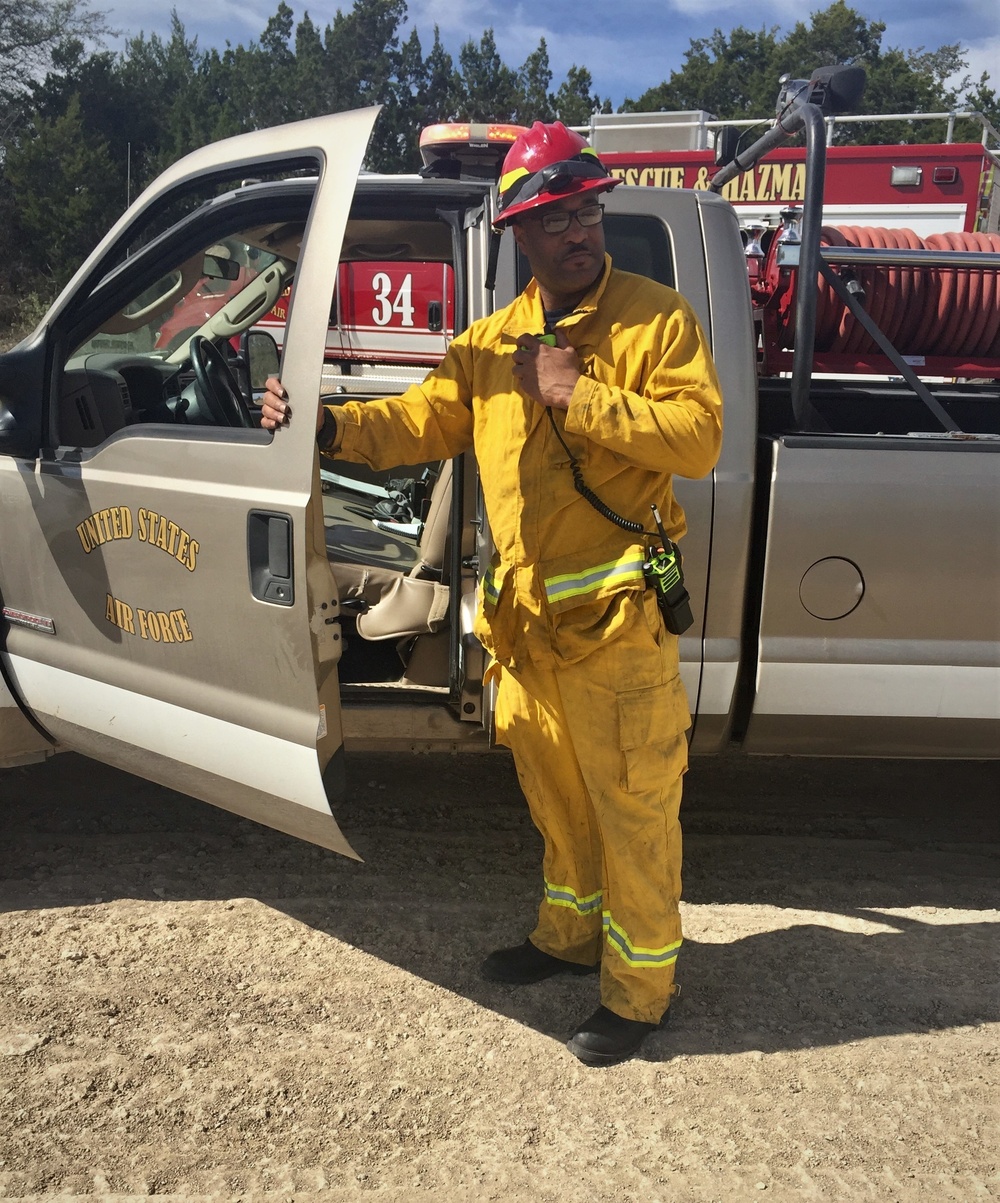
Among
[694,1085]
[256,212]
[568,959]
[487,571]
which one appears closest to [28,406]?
[256,212]

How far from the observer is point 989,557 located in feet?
9.02

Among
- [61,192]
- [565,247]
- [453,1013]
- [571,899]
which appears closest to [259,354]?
[565,247]

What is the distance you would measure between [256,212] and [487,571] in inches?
44.8

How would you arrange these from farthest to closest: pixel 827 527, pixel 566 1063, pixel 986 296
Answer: pixel 986 296
pixel 827 527
pixel 566 1063

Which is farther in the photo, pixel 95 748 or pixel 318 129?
pixel 95 748

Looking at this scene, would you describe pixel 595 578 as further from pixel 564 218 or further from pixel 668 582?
pixel 564 218

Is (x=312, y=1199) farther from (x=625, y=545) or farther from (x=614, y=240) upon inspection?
(x=614, y=240)

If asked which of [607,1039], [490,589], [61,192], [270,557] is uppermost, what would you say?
[61,192]

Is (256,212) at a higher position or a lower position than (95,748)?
higher

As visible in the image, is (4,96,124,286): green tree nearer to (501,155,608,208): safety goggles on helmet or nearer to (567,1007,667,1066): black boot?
(501,155,608,208): safety goggles on helmet

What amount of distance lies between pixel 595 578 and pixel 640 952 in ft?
2.79

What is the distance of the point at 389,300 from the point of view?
310 inches

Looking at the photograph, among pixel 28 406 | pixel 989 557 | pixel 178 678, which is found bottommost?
pixel 178 678

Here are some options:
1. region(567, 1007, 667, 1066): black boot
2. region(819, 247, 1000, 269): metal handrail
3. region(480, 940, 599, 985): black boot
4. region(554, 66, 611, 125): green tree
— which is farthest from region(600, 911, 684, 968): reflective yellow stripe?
region(554, 66, 611, 125): green tree
